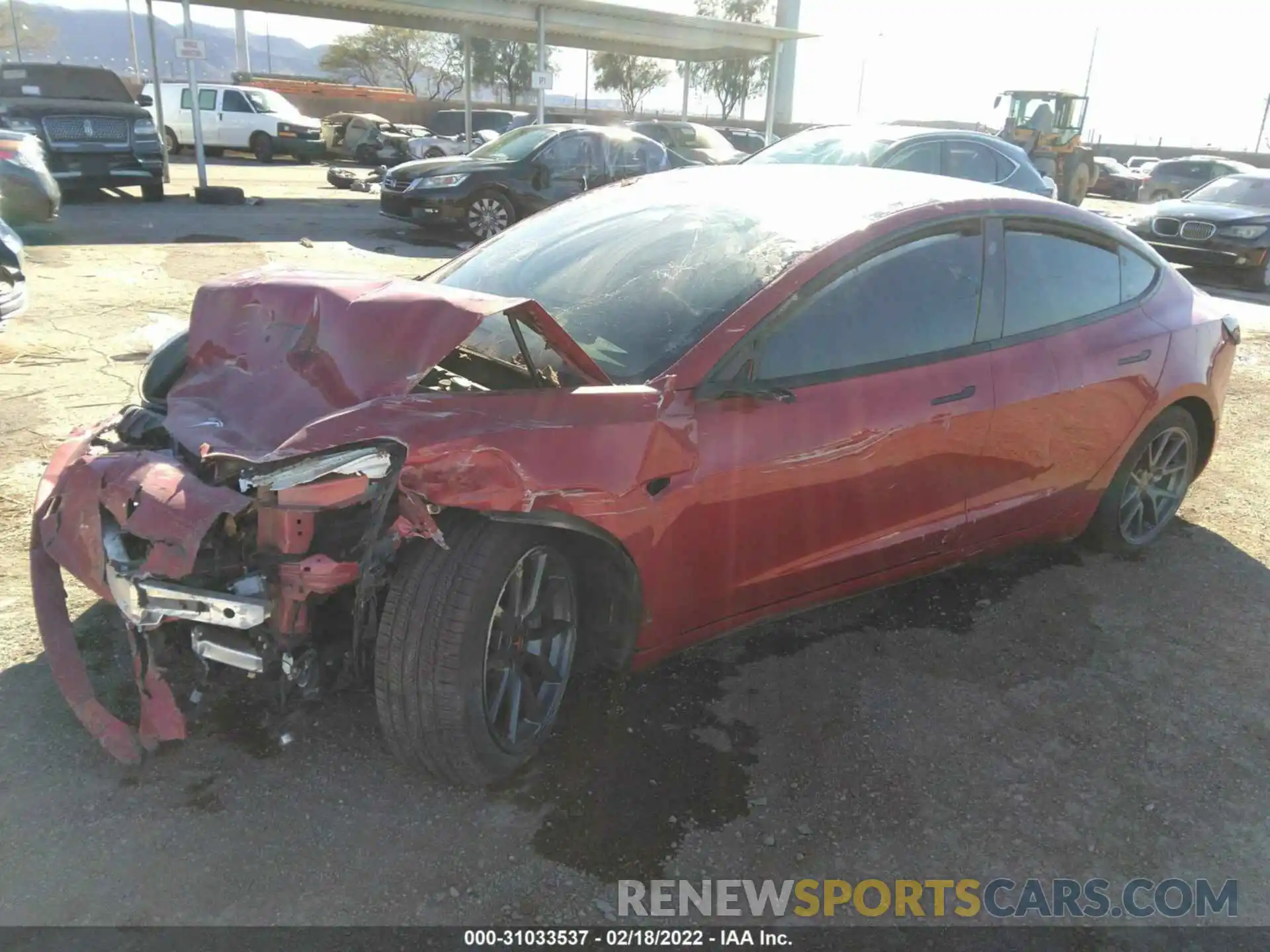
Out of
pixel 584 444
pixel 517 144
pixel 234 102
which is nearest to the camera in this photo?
pixel 584 444

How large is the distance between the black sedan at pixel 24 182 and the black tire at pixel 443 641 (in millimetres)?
8635

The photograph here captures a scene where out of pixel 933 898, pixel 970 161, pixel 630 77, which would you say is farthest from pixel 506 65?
pixel 933 898

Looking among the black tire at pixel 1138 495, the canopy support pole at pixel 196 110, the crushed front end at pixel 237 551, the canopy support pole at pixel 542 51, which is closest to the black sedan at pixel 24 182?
the canopy support pole at pixel 196 110

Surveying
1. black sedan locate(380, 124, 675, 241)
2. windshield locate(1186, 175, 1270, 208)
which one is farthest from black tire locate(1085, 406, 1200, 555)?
windshield locate(1186, 175, 1270, 208)

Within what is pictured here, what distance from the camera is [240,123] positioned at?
25172mm

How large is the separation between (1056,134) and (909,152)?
15.1 m

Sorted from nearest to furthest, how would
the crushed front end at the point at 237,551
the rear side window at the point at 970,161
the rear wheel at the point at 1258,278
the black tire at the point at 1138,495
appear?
the crushed front end at the point at 237,551 → the black tire at the point at 1138,495 → the rear side window at the point at 970,161 → the rear wheel at the point at 1258,278

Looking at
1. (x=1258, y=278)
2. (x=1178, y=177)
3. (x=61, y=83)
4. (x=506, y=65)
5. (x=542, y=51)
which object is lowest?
(x=1258, y=278)

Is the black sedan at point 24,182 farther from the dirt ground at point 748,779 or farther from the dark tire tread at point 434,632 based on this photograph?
the dark tire tread at point 434,632

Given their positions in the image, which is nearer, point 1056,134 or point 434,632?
point 434,632

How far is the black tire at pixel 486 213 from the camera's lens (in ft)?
38.7

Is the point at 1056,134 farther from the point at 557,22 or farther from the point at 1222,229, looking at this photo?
the point at 557,22

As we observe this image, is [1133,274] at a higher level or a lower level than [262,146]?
higher

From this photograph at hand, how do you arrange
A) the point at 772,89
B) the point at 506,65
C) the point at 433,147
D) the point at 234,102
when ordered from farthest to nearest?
1. the point at 506,65
2. the point at 433,147
3. the point at 234,102
4. the point at 772,89
